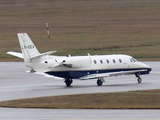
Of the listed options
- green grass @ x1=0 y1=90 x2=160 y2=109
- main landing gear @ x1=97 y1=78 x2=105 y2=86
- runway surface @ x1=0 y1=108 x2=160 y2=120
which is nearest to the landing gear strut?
main landing gear @ x1=97 y1=78 x2=105 y2=86

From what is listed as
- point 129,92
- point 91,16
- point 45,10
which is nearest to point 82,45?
point 91,16

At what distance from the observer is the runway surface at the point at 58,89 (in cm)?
2778

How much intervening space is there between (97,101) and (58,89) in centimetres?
856

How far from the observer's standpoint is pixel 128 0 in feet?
414

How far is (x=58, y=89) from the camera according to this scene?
137 ft

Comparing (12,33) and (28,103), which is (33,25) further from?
(28,103)

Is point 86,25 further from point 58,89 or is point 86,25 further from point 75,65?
point 58,89

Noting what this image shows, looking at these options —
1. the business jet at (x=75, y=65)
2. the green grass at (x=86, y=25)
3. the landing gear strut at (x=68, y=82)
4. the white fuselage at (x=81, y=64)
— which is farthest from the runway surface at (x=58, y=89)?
the green grass at (x=86, y=25)

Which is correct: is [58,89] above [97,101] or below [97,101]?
above

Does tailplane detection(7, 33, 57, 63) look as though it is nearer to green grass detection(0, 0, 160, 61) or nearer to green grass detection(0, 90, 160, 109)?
green grass detection(0, 90, 160, 109)

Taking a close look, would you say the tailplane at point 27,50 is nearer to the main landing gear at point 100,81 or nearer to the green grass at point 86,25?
the main landing gear at point 100,81

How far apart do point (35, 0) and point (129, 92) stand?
96.1 metres

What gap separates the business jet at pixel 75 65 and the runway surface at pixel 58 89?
0.93 meters

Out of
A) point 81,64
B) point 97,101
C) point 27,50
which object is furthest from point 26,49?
point 97,101
